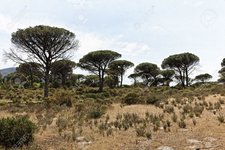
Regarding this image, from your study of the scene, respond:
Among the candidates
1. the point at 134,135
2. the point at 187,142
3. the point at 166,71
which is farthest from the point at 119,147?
the point at 166,71

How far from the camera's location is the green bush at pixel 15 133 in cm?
1254

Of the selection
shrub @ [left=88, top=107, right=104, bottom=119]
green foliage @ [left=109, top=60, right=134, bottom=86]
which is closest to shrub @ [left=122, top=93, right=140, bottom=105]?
shrub @ [left=88, top=107, right=104, bottom=119]

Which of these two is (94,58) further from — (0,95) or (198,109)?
(198,109)

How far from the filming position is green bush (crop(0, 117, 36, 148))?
41.1ft

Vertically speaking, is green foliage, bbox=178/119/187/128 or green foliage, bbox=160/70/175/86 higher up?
green foliage, bbox=160/70/175/86

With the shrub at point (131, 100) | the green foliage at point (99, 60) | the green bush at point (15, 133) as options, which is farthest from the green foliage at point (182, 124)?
the green foliage at point (99, 60)

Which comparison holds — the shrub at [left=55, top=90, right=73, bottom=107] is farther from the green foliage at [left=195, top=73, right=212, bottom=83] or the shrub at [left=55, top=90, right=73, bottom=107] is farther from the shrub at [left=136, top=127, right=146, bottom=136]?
the green foliage at [left=195, top=73, right=212, bottom=83]

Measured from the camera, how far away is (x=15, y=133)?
12.8 m

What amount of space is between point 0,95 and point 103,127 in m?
27.4

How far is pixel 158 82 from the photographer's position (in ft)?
254

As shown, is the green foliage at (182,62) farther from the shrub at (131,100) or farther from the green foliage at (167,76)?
the shrub at (131,100)

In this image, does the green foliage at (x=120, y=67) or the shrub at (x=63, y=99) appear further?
the green foliage at (x=120, y=67)

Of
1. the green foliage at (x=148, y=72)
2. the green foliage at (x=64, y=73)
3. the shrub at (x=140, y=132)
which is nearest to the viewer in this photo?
the shrub at (x=140, y=132)

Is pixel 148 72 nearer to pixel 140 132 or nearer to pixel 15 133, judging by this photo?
pixel 140 132
